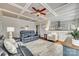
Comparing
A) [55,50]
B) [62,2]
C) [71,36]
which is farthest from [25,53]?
[62,2]

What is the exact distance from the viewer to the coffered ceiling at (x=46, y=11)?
192 centimetres

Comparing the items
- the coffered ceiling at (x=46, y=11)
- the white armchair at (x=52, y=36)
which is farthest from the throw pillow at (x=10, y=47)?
the white armchair at (x=52, y=36)

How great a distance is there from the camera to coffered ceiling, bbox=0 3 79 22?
1925mm

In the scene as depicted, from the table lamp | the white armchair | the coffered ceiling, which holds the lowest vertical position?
the white armchair

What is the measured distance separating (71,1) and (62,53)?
1.08 metres

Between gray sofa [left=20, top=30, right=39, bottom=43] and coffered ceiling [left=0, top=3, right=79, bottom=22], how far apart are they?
274 millimetres

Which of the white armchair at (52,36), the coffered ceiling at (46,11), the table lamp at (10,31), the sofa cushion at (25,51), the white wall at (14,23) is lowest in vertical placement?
the sofa cushion at (25,51)

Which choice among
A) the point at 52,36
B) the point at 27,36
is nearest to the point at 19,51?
the point at 27,36

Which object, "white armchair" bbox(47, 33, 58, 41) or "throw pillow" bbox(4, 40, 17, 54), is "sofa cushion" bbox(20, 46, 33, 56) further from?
"white armchair" bbox(47, 33, 58, 41)

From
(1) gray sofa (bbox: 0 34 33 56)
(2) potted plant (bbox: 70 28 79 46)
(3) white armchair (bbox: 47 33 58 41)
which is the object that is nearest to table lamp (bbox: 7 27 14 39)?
(1) gray sofa (bbox: 0 34 33 56)

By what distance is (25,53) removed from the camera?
6.63ft

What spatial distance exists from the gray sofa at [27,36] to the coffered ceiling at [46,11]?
274mm

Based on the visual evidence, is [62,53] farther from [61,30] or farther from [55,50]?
[61,30]

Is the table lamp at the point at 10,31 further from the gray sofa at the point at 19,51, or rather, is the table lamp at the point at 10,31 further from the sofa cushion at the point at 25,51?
the sofa cushion at the point at 25,51
